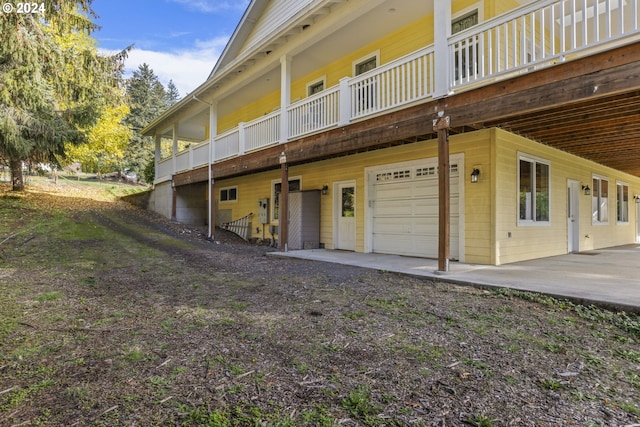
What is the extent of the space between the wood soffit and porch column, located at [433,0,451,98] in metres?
0.24

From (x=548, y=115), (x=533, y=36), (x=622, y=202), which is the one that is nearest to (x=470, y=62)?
(x=548, y=115)

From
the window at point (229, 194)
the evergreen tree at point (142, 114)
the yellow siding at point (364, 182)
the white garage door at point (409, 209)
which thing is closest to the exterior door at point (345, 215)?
the yellow siding at point (364, 182)

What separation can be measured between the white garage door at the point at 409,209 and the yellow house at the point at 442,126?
31 mm

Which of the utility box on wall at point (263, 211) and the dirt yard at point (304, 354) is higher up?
the utility box on wall at point (263, 211)

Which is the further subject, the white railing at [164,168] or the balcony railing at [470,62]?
the white railing at [164,168]

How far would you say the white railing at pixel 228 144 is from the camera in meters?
11.4

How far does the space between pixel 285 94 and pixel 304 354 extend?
767 cm

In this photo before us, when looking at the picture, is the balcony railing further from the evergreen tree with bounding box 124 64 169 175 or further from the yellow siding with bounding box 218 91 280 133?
the evergreen tree with bounding box 124 64 169 175

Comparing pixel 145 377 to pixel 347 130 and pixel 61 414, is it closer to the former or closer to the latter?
pixel 61 414

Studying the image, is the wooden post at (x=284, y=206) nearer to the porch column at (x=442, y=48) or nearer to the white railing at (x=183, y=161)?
the porch column at (x=442, y=48)

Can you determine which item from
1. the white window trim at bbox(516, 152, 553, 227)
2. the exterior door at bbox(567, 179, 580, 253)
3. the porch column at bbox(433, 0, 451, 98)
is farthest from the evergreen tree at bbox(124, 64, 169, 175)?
the exterior door at bbox(567, 179, 580, 253)

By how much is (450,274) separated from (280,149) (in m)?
5.70

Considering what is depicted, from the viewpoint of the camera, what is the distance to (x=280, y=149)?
9.43 meters

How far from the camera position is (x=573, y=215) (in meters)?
9.71
